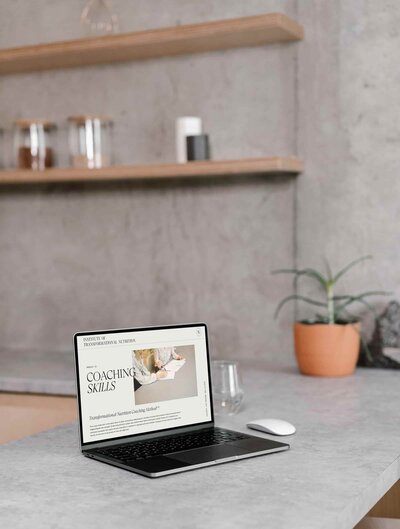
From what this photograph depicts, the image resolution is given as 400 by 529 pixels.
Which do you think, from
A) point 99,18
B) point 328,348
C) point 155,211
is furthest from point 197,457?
point 99,18

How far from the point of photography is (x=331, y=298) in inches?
98.7

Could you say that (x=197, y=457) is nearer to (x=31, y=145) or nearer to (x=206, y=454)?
(x=206, y=454)

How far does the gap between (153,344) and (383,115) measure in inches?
52.7

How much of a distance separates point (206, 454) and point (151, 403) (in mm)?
182

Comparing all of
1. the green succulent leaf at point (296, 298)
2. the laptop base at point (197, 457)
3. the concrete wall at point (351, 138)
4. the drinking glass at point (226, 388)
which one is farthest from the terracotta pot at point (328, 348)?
the laptop base at point (197, 457)

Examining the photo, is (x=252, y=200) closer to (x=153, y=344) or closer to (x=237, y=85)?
(x=237, y=85)

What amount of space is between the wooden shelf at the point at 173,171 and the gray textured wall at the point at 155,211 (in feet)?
0.45

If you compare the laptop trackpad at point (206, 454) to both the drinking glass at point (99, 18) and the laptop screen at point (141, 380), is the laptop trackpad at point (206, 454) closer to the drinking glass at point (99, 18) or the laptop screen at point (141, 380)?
the laptop screen at point (141, 380)

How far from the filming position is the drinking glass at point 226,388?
187 cm

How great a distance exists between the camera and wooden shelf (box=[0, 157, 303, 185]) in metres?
2.54

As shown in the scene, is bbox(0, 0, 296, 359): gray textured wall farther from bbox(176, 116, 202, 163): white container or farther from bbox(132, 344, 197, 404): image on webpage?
bbox(132, 344, 197, 404): image on webpage

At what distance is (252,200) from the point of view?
2822 millimetres

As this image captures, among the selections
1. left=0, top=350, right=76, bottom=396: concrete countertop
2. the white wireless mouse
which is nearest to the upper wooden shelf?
left=0, top=350, right=76, bottom=396: concrete countertop

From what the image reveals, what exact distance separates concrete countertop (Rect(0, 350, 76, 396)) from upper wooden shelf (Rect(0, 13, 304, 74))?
1.07 meters
